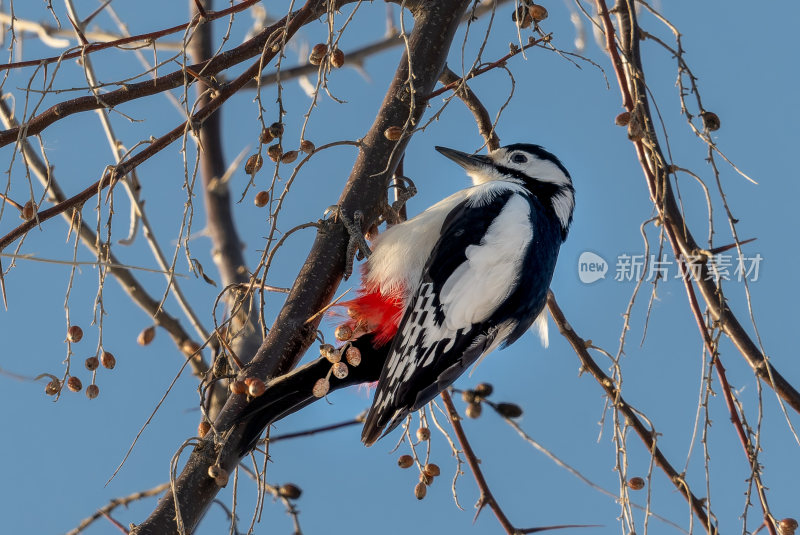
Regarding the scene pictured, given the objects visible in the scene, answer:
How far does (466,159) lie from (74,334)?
1581 mm

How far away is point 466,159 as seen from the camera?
124 inches

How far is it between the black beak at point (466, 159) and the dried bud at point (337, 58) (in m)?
1.03

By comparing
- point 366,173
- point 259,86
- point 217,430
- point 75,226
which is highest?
point 366,173

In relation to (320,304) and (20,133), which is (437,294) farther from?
(20,133)

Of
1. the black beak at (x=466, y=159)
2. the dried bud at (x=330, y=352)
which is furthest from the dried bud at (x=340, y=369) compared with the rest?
the black beak at (x=466, y=159)

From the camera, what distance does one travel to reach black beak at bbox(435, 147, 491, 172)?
3121 millimetres

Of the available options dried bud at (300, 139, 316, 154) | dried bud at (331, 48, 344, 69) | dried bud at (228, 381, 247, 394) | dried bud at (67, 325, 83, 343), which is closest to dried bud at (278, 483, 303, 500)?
dried bud at (228, 381, 247, 394)

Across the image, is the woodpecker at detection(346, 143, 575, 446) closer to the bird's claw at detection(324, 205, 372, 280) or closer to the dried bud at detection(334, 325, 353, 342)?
the dried bud at detection(334, 325, 353, 342)

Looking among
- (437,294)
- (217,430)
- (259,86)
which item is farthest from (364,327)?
(259,86)

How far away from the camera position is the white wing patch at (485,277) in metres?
2.59

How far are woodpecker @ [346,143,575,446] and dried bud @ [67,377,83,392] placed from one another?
2.47 ft

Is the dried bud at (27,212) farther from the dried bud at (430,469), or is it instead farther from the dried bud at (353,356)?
the dried bud at (430,469)

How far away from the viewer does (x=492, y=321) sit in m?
2.64

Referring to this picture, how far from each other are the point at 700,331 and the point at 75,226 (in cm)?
144
